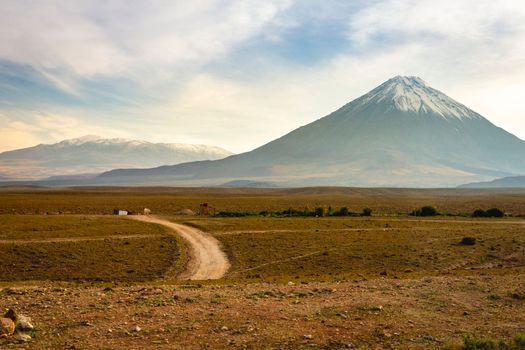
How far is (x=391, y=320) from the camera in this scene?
13.2 metres

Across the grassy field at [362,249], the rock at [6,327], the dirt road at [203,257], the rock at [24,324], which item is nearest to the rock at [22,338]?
the rock at [6,327]

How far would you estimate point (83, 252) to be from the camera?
29.4 m

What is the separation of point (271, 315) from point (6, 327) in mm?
7061

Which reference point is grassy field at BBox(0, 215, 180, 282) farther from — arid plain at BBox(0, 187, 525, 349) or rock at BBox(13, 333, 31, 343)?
rock at BBox(13, 333, 31, 343)

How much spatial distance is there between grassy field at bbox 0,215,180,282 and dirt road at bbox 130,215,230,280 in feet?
4.26

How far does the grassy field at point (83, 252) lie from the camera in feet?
84.2

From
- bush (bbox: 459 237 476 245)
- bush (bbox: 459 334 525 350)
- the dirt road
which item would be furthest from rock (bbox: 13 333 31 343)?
bush (bbox: 459 237 476 245)

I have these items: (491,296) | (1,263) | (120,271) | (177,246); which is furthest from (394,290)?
(1,263)

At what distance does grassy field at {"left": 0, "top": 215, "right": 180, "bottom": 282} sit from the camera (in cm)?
2566

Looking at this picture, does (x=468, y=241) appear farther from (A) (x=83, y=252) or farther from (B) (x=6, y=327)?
(B) (x=6, y=327)

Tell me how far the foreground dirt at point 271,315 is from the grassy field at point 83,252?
907 centimetres

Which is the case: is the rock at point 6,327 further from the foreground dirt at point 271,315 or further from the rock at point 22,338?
the foreground dirt at point 271,315

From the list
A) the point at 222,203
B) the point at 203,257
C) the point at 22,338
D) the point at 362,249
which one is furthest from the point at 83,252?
the point at 222,203

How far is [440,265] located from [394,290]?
12.3 metres
